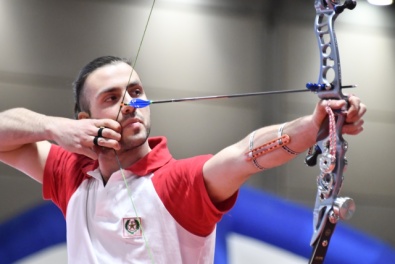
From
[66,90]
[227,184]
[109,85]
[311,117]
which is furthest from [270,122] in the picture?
[311,117]

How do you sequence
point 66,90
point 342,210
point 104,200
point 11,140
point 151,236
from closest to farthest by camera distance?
point 342,210 < point 151,236 < point 104,200 < point 11,140 < point 66,90

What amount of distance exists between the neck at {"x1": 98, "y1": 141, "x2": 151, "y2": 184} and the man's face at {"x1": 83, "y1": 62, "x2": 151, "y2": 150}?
4 cm

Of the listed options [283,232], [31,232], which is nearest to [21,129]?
[31,232]

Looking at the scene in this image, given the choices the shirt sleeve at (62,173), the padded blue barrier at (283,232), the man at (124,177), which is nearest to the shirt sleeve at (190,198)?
the man at (124,177)

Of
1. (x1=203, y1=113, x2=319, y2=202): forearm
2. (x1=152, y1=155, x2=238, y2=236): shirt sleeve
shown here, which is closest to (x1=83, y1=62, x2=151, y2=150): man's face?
(x1=152, y1=155, x2=238, y2=236): shirt sleeve

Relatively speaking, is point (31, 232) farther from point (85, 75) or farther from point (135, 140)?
point (135, 140)

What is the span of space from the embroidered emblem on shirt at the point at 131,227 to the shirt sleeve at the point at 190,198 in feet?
0.29

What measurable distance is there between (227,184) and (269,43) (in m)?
1.25

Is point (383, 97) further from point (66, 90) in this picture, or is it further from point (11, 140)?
point (11, 140)

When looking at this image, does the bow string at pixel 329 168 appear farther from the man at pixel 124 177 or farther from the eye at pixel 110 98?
the eye at pixel 110 98

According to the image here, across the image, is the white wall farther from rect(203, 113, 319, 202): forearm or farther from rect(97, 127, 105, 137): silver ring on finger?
rect(203, 113, 319, 202): forearm

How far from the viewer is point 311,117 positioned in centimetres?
135

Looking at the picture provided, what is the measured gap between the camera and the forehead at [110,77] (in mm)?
1924

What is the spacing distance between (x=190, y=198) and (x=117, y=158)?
0.30 m
